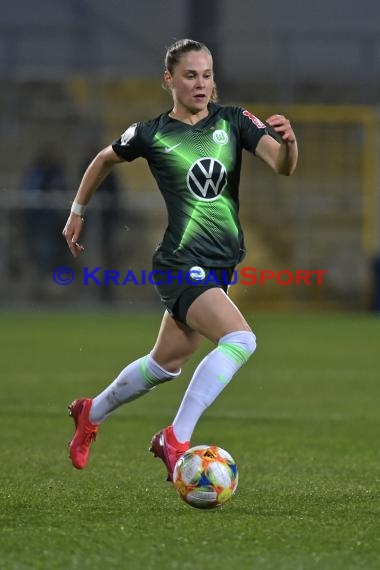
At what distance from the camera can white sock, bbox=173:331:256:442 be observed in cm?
545

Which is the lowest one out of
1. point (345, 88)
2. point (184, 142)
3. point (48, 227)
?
point (48, 227)

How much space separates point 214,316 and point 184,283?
0.21 meters

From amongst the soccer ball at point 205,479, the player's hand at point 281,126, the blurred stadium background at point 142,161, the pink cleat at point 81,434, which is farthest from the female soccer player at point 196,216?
the blurred stadium background at point 142,161

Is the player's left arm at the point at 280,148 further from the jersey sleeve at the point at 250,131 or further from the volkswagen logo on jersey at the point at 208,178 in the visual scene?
the volkswagen logo on jersey at the point at 208,178

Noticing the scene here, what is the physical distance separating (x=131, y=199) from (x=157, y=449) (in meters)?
16.6

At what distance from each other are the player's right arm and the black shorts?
1.67 ft

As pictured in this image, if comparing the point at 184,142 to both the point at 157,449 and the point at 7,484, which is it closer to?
the point at 157,449

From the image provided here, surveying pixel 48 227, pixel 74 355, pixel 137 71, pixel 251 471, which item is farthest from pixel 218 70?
pixel 251 471

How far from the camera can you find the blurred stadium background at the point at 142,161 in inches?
852

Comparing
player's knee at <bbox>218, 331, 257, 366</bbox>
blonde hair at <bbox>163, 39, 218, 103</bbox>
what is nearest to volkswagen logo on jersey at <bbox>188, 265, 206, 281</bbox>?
player's knee at <bbox>218, 331, 257, 366</bbox>

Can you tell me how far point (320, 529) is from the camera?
4750 mm

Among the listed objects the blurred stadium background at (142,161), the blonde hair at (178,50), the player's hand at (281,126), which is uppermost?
the blonde hair at (178,50)

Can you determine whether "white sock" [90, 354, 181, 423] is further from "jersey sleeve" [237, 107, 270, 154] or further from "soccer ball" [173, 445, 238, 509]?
"jersey sleeve" [237, 107, 270, 154]

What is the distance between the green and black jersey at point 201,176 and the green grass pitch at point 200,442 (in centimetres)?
103
